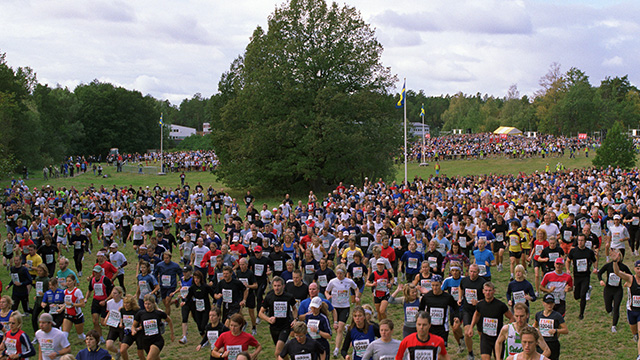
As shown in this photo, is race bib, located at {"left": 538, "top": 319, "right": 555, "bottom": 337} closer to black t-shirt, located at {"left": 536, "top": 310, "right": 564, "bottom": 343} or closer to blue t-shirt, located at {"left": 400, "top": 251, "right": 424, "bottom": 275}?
black t-shirt, located at {"left": 536, "top": 310, "right": 564, "bottom": 343}

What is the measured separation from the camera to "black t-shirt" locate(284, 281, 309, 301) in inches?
357

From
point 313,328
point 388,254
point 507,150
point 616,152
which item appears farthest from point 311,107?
point 507,150

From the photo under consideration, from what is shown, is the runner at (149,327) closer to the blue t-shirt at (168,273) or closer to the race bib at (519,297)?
the blue t-shirt at (168,273)

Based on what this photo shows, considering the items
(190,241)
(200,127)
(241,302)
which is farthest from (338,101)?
(200,127)

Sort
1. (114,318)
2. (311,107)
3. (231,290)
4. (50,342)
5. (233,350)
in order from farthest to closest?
(311,107), (231,290), (114,318), (50,342), (233,350)

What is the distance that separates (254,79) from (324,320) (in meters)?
30.5

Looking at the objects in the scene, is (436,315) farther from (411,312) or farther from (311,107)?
(311,107)

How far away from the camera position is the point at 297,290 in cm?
918

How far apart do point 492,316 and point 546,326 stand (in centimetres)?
79

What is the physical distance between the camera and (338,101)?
34.5 meters

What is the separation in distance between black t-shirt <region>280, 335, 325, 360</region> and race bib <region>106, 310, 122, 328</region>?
11.0 feet

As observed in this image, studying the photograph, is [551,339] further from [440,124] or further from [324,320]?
[440,124]

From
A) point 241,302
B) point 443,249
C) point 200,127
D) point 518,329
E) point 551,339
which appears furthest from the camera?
point 200,127

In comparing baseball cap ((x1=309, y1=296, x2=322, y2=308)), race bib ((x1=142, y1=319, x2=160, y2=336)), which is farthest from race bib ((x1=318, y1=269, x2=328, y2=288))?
race bib ((x1=142, y1=319, x2=160, y2=336))
